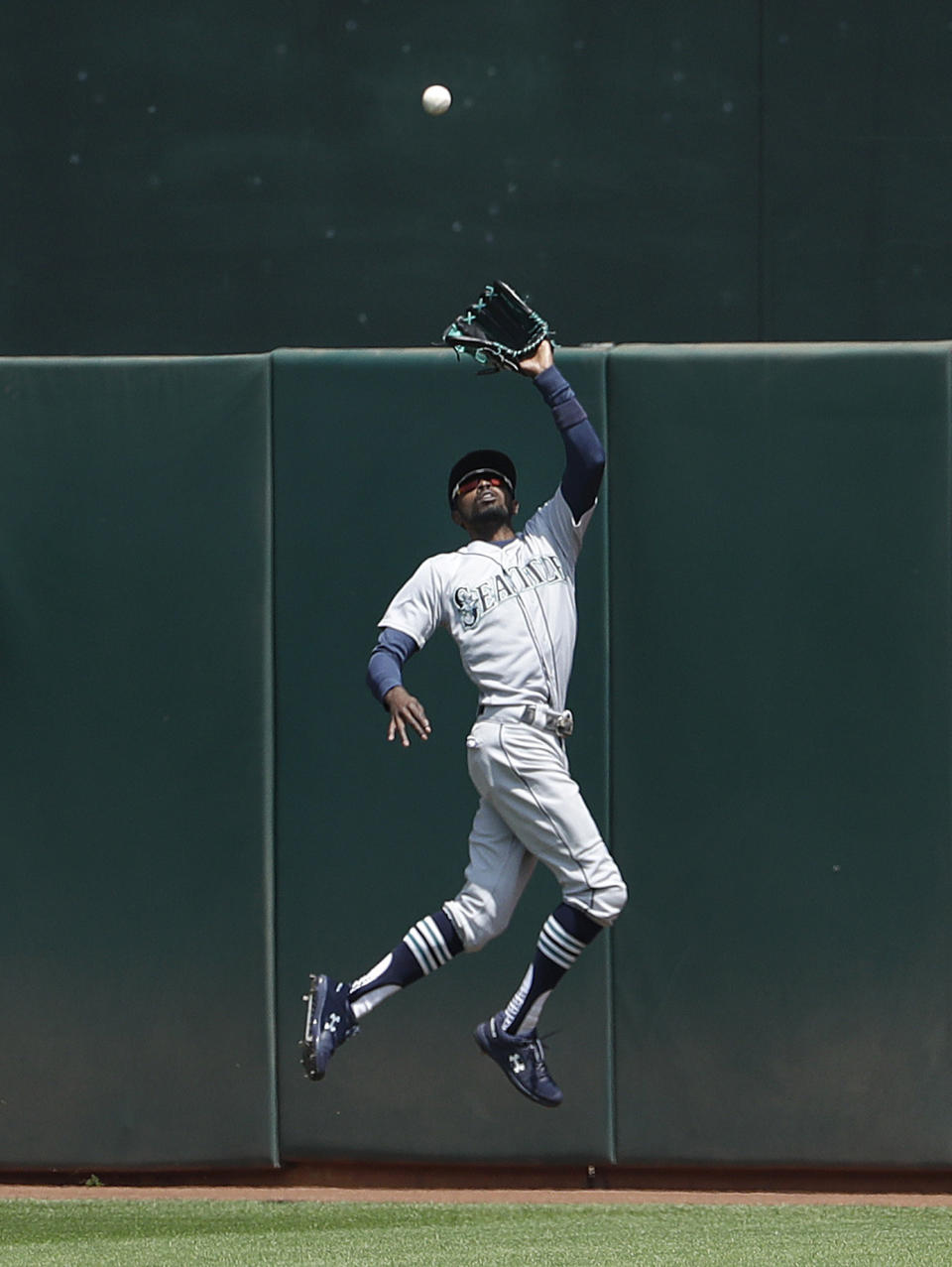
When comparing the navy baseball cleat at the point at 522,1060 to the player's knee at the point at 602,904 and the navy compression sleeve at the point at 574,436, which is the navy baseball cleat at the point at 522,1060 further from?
the navy compression sleeve at the point at 574,436

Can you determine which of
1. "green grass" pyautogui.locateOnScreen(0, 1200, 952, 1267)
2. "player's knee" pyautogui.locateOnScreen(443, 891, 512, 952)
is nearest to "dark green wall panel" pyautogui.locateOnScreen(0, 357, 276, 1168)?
"green grass" pyautogui.locateOnScreen(0, 1200, 952, 1267)

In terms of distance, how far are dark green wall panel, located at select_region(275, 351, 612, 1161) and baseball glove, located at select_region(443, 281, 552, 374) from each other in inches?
56.8

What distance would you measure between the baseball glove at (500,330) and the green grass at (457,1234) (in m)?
2.61

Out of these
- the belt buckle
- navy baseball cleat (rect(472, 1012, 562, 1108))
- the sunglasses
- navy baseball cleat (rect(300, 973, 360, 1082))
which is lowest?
navy baseball cleat (rect(472, 1012, 562, 1108))

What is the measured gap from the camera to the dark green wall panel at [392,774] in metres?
6.26

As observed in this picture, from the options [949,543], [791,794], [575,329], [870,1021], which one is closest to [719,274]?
[575,329]

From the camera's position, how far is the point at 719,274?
6750 millimetres

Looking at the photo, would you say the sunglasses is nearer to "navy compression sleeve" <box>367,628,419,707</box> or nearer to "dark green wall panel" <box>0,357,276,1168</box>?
"navy compression sleeve" <box>367,628,419,707</box>

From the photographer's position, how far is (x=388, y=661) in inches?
183

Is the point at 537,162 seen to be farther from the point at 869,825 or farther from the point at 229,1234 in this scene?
the point at 229,1234

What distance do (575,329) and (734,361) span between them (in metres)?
0.74

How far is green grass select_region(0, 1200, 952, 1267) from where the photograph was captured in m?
5.44

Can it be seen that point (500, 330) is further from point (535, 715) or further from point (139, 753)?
point (139, 753)

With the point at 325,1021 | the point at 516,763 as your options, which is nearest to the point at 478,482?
the point at 516,763
